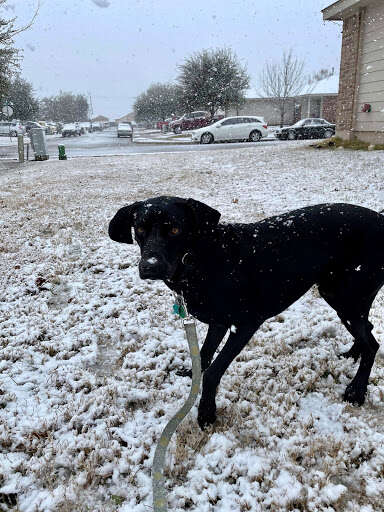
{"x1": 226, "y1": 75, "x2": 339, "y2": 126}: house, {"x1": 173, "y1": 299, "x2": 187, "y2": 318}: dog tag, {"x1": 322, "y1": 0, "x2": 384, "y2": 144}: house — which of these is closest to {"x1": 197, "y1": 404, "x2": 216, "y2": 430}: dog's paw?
{"x1": 173, "y1": 299, "x2": 187, "y2": 318}: dog tag

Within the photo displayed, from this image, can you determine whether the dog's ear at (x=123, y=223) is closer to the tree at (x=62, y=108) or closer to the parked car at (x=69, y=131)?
the parked car at (x=69, y=131)

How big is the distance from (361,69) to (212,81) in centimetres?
3387

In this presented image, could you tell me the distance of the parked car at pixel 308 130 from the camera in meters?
26.2

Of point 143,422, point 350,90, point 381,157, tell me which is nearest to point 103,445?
point 143,422

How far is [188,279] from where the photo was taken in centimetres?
233

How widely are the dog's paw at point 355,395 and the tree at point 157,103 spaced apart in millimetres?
73259

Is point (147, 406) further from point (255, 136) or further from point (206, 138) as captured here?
point (255, 136)

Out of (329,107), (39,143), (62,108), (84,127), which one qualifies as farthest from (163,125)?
(62,108)

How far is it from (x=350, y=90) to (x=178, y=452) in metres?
15.6

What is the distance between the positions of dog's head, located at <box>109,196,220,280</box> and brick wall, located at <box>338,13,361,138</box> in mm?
14251

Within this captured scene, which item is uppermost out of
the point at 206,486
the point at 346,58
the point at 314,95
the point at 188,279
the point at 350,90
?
the point at 314,95

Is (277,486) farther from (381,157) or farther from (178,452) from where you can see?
(381,157)

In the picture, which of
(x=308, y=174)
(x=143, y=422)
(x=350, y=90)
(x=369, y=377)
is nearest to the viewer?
(x=143, y=422)

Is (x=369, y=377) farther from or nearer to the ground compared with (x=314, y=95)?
nearer to the ground
